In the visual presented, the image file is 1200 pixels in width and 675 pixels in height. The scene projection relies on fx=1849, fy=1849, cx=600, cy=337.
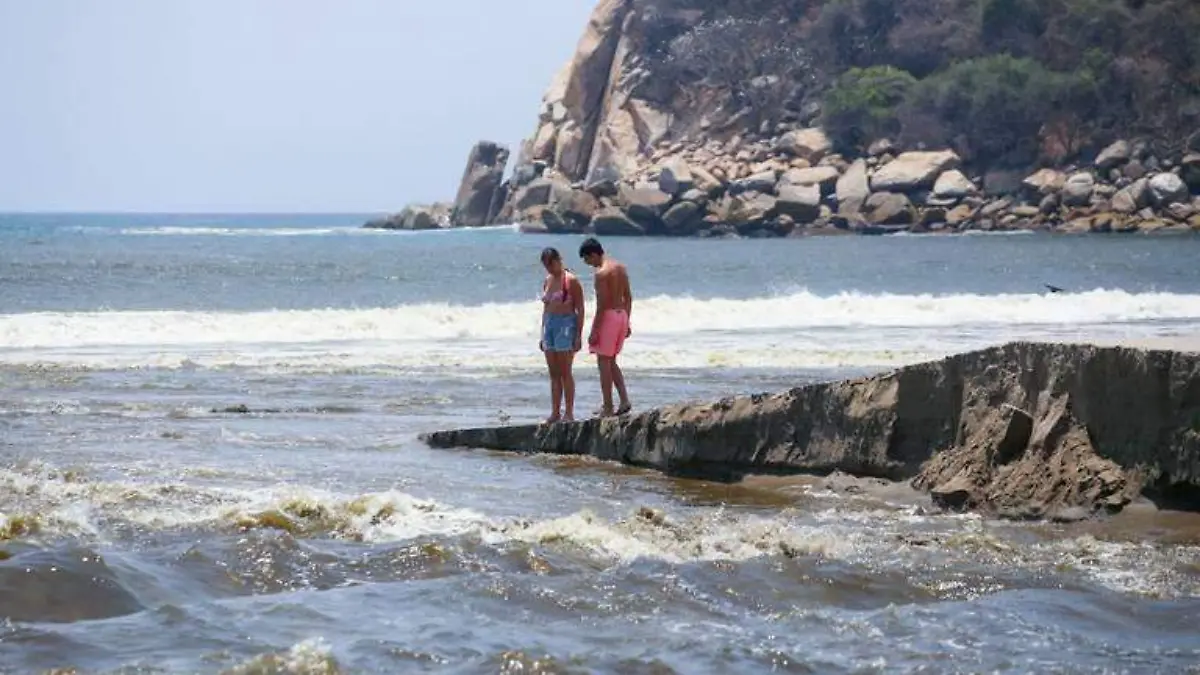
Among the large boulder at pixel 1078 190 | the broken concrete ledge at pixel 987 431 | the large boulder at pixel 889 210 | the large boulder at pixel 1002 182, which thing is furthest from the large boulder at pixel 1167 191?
the broken concrete ledge at pixel 987 431

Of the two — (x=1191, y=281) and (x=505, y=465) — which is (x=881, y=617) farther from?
(x=1191, y=281)

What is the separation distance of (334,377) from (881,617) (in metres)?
11.9

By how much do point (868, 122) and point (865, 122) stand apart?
14cm

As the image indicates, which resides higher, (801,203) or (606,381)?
(801,203)

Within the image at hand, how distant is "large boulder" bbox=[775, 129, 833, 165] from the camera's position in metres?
85.1

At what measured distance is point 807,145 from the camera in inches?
3371

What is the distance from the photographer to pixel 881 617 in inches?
284

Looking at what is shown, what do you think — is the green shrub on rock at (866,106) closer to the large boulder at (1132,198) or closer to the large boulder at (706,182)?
the large boulder at (706,182)

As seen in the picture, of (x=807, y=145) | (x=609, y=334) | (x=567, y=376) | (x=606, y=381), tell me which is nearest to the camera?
(x=606, y=381)

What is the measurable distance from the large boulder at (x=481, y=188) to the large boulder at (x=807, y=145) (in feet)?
70.3

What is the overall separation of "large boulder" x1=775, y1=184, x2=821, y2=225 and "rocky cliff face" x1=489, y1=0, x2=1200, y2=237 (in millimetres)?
92

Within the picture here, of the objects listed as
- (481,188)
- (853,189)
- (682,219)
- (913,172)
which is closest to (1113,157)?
(913,172)

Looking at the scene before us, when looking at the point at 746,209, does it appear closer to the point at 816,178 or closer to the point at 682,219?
the point at 682,219

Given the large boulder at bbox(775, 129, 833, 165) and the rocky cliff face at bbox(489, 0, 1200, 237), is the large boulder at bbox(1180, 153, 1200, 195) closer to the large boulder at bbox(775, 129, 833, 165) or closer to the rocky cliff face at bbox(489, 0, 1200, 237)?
the rocky cliff face at bbox(489, 0, 1200, 237)
